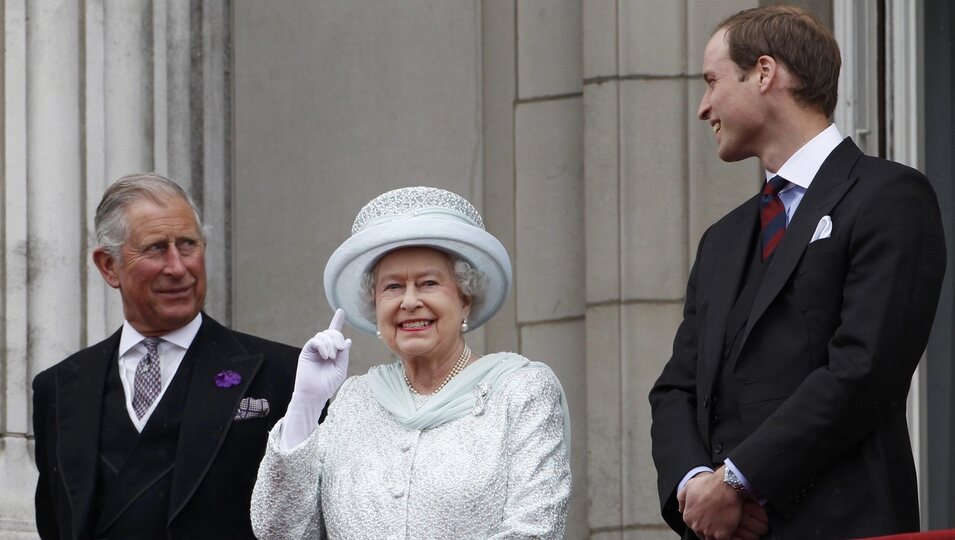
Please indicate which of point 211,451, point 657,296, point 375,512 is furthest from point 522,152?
point 375,512

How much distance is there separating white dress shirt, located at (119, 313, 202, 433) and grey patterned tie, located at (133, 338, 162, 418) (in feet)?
0.03

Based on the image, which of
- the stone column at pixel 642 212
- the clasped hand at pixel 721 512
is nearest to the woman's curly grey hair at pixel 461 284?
the clasped hand at pixel 721 512

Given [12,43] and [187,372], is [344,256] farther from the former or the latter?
[12,43]

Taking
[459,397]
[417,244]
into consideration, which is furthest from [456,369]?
[417,244]

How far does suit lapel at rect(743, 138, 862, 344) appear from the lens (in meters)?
3.86

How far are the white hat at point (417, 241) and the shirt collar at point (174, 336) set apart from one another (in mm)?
553

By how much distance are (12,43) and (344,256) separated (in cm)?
240

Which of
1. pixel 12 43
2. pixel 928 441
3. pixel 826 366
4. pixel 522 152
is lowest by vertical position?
pixel 928 441

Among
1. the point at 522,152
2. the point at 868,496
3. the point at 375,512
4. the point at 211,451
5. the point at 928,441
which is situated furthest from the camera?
the point at 522,152

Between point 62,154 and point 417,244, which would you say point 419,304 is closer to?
point 417,244

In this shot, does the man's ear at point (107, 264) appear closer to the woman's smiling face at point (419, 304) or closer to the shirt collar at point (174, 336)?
the shirt collar at point (174, 336)

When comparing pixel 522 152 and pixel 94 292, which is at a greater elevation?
pixel 522 152

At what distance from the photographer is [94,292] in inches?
235

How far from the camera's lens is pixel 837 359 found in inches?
146
